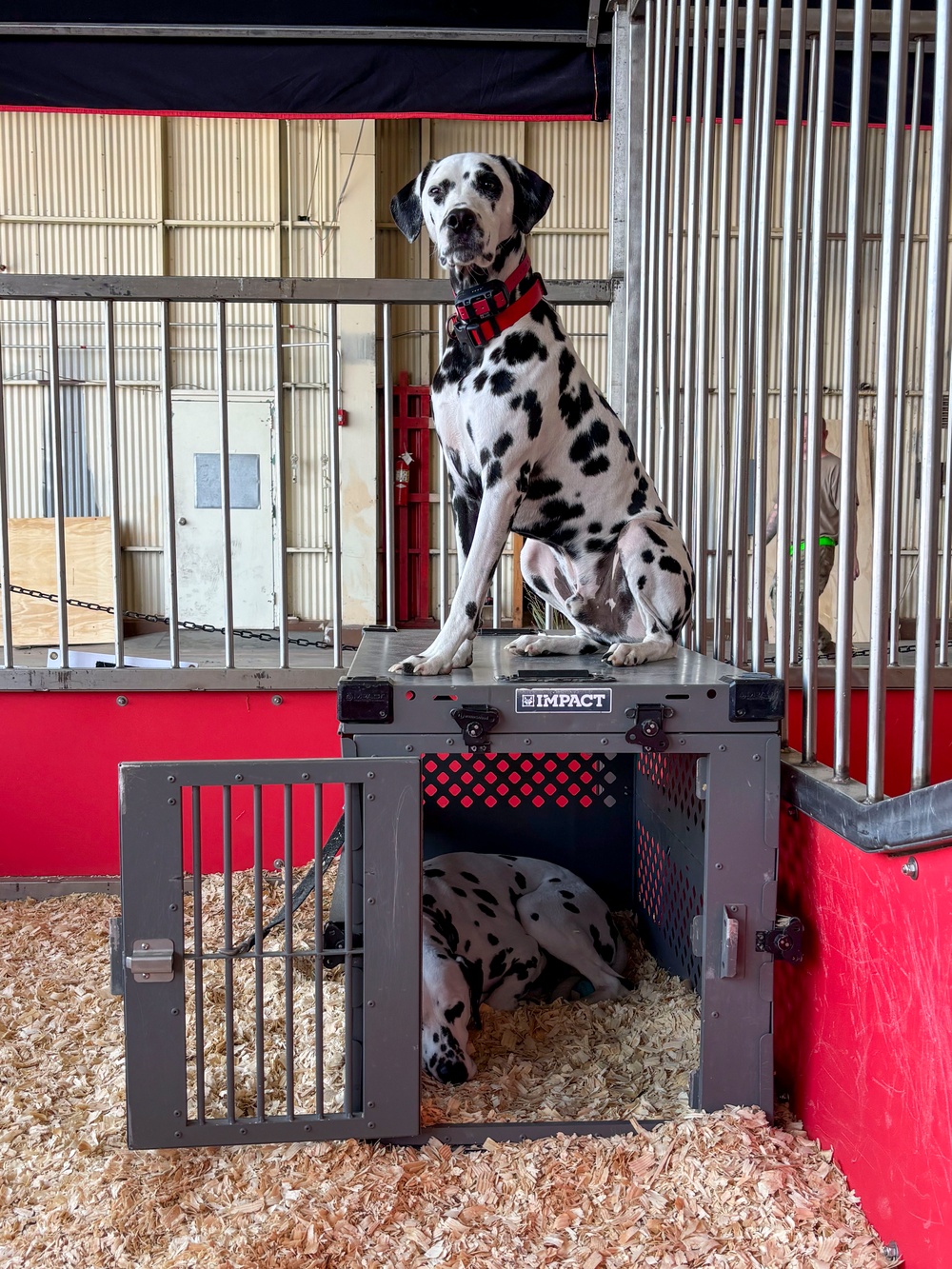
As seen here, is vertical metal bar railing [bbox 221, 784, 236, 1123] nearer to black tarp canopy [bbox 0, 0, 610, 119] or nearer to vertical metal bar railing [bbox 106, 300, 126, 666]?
vertical metal bar railing [bbox 106, 300, 126, 666]

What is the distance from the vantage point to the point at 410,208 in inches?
91.1

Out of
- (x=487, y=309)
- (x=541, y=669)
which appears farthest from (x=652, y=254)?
(x=541, y=669)

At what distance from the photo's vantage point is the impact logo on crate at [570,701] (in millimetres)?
1904

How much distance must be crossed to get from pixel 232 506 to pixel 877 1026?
9.69 metres

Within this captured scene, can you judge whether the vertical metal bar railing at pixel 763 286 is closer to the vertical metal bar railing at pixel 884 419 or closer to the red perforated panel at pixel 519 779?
the vertical metal bar railing at pixel 884 419

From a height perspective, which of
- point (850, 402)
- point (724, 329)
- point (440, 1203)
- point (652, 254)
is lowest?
point (440, 1203)

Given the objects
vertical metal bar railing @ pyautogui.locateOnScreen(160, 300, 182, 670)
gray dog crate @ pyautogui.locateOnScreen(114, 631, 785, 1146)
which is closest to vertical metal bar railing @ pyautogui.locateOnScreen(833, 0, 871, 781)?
gray dog crate @ pyautogui.locateOnScreen(114, 631, 785, 1146)

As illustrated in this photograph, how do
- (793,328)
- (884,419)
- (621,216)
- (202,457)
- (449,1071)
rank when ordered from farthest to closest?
(202,457) → (621,216) → (793,328) → (449,1071) → (884,419)

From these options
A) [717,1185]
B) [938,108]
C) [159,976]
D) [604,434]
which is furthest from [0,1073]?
[938,108]

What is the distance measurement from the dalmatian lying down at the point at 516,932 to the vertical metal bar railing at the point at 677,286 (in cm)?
118

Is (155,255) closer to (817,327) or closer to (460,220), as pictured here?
(460,220)

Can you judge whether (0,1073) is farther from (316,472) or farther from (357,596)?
(316,472)

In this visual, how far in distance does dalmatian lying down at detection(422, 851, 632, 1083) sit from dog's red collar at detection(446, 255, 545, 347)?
139 cm

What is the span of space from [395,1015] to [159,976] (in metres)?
0.43
